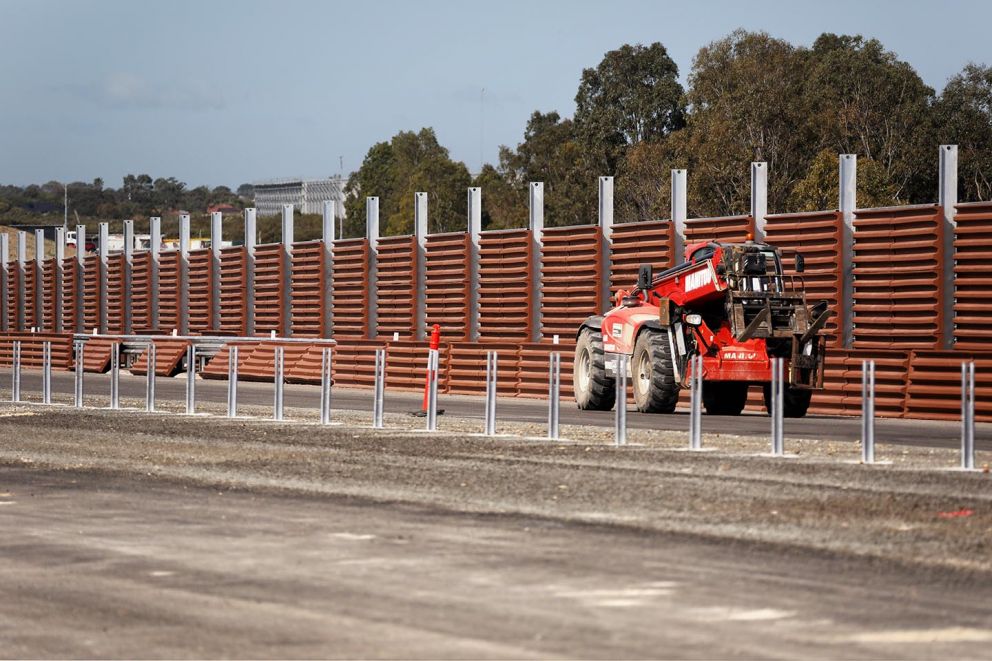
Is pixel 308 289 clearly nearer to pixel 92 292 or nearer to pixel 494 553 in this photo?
A: pixel 92 292

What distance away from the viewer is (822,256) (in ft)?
108

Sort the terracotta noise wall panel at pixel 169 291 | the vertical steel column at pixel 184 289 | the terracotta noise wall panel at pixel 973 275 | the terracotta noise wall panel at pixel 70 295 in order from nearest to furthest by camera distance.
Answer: the terracotta noise wall panel at pixel 973 275 < the vertical steel column at pixel 184 289 < the terracotta noise wall panel at pixel 169 291 < the terracotta noise wall panel at pixel 70 295

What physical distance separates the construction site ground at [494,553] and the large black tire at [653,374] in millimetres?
6878

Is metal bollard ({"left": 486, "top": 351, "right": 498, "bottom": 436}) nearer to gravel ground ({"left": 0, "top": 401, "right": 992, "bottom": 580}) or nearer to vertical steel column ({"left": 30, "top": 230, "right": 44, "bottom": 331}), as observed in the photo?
gravel ground ({"left": 0, "top": 401, "right": 992, "bottom": 580})

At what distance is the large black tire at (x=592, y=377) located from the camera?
28.2 metres

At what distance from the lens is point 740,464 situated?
16.8 metres

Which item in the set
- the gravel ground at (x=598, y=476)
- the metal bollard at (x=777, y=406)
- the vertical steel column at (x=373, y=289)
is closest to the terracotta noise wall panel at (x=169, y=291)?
the vertical steel column at (x=373, y=289)

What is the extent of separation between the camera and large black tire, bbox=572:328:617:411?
28188 mm

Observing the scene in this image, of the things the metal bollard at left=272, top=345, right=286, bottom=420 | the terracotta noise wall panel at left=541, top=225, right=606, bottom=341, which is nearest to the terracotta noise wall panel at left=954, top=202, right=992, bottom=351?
the terracotta noise wall panel at left=541, top=225, right=606, bottom=341

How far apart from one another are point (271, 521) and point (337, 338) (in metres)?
34.8

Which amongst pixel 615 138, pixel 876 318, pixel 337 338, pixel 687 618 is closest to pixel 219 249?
pixel 337 338

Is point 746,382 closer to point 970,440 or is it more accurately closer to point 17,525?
point 970,440

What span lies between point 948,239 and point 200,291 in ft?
99.8

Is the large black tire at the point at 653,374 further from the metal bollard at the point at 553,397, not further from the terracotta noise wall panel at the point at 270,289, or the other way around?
the terracotta noise wall panel at the point at 270,289
